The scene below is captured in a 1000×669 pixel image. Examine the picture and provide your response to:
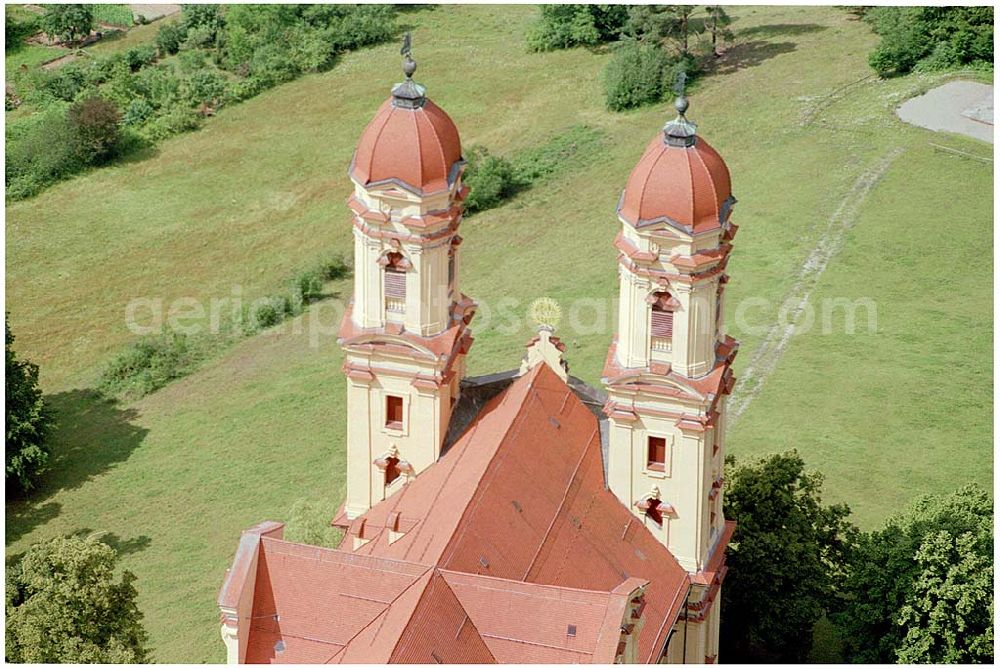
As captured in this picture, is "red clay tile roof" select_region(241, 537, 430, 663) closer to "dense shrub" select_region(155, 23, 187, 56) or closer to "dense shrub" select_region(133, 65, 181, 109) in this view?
"dense shrub" select_region(133, 65, 181, 109)

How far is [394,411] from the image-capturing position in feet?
222

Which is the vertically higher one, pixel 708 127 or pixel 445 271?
pixel 445 271

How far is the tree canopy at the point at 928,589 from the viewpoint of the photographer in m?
67.4

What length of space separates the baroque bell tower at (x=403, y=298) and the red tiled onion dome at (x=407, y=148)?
1.3 inches

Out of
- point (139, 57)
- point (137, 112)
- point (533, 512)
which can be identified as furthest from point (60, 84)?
point (533, 512)

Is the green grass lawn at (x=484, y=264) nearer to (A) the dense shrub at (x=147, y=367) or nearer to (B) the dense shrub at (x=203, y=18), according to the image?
(A) the dense shrub at (x=147, y=367)

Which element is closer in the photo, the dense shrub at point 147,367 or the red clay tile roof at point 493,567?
the red clay tile roof at point 493,567

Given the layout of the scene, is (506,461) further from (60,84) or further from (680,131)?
(60,84)

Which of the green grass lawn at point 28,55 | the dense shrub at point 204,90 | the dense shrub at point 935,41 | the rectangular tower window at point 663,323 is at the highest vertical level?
the rectangular tower window at point 663,323

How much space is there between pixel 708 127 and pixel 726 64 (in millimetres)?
11139

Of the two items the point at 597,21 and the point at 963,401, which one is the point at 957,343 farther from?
the point at 597,21

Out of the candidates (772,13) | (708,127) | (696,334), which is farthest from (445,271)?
(772,13)

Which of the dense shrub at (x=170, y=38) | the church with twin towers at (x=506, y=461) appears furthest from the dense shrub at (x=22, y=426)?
the dense shrub at (x=170, y=38)

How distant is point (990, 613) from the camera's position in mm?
67375
